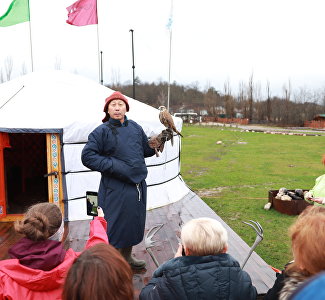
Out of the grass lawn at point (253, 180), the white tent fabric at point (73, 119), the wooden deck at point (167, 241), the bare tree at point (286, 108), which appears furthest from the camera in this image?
the bare tree at point (286, 108)

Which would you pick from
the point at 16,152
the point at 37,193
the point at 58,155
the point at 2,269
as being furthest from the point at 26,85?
the point at 2,269

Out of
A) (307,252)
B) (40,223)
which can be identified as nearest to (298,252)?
(307,252)

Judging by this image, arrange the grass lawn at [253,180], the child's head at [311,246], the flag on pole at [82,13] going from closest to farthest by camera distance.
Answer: the child's head at [311,246] → the grass lawn at [253,180] → the flag on pole at [82,13]

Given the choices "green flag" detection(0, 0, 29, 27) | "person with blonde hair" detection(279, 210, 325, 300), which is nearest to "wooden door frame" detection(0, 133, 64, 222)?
"green flag" detection(0, 0, 29, 27)

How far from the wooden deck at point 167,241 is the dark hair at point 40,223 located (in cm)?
131

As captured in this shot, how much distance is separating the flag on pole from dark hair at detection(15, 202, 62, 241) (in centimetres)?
504

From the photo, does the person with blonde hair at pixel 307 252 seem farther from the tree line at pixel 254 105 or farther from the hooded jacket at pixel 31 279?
the tree line at pixel 254 105

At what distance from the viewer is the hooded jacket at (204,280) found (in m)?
1.27

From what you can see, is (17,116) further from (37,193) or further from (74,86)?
(37,193)

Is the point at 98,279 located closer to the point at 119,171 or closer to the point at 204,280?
the point at 204,280

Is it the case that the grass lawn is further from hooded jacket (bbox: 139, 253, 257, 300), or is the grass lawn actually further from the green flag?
the green flag

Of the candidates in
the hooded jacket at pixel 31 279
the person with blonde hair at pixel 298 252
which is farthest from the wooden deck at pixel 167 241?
Result: the person with blonde hair at pixel 298 252

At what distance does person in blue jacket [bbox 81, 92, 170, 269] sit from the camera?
2443 millimetres

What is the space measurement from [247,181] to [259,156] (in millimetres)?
4999
